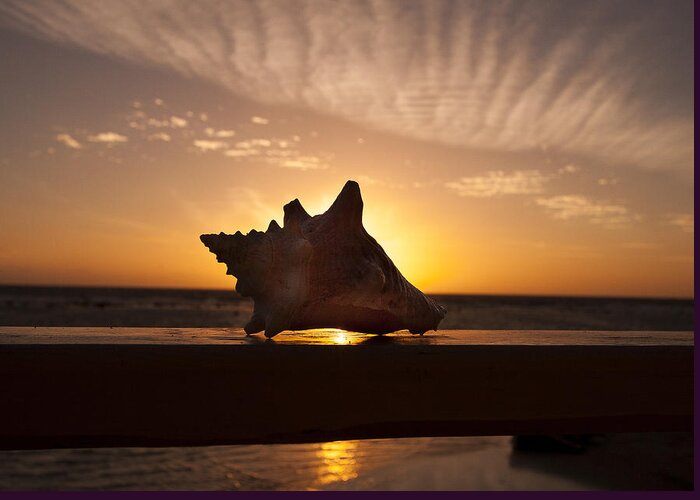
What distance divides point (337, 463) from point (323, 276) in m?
2.44

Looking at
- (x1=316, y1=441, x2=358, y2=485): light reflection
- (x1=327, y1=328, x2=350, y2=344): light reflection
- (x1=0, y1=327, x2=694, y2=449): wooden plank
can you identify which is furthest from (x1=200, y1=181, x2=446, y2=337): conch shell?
(x1=316, y1=441, x2=358, y2=485): light reflection

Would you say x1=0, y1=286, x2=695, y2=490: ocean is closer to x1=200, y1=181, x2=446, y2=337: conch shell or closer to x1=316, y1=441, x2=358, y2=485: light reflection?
x1=316, y1=441, x2=358, y2=485: light reflection

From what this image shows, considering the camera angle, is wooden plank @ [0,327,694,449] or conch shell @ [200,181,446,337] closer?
wooden plank @ [0,327,694,449]

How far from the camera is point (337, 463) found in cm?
411

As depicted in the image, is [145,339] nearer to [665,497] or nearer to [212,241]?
[212,241]

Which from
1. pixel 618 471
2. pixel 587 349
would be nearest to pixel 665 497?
pixel 587 349

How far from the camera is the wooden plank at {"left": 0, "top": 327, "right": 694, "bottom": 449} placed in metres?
1.46

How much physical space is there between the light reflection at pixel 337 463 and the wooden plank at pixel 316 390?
2.31 meters

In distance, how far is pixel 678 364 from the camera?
5.66 ft

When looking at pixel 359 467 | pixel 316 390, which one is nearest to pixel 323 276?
pixel 316 390

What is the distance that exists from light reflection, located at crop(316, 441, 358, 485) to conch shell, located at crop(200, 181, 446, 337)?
6.06 feet

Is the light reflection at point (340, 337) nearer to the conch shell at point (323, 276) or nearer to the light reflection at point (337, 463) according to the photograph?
the conch shell at point (323, 276)

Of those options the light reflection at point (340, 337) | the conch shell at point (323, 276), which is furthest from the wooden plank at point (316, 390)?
the conch shell at point (323, 276)

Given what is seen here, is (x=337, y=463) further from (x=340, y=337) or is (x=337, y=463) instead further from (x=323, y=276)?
(x=323, y=276)
